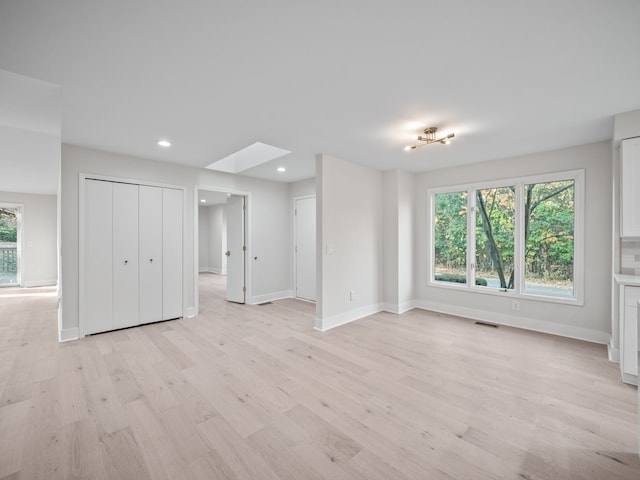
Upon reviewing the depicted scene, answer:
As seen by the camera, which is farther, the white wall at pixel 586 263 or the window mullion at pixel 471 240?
the window mullion at pixel 471 240

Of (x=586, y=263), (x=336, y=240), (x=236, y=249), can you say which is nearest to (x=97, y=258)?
(x=236, y=249)

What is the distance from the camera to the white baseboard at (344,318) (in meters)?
3.96

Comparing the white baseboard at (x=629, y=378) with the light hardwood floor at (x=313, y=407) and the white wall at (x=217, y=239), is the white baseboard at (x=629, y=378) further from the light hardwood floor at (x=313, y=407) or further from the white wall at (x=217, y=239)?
the white wall at (x=217, y=239)

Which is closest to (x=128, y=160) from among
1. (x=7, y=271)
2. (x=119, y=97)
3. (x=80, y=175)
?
(x=80, y=175)

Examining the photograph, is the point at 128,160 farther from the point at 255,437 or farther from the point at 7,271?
the point at 7,271

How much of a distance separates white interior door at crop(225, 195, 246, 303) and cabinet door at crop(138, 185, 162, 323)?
1.50m

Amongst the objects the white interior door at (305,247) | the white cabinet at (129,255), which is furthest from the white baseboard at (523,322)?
the white cabinet at (129,255)

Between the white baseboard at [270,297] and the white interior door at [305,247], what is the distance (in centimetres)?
24

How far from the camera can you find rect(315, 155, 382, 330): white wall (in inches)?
157

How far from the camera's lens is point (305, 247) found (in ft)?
19.1

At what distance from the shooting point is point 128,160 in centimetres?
404

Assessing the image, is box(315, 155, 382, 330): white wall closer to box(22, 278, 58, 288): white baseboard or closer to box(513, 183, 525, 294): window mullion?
box(513, 183, 525, 294): window mullion

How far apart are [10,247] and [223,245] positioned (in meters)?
5.54

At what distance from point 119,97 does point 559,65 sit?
10.9ft
